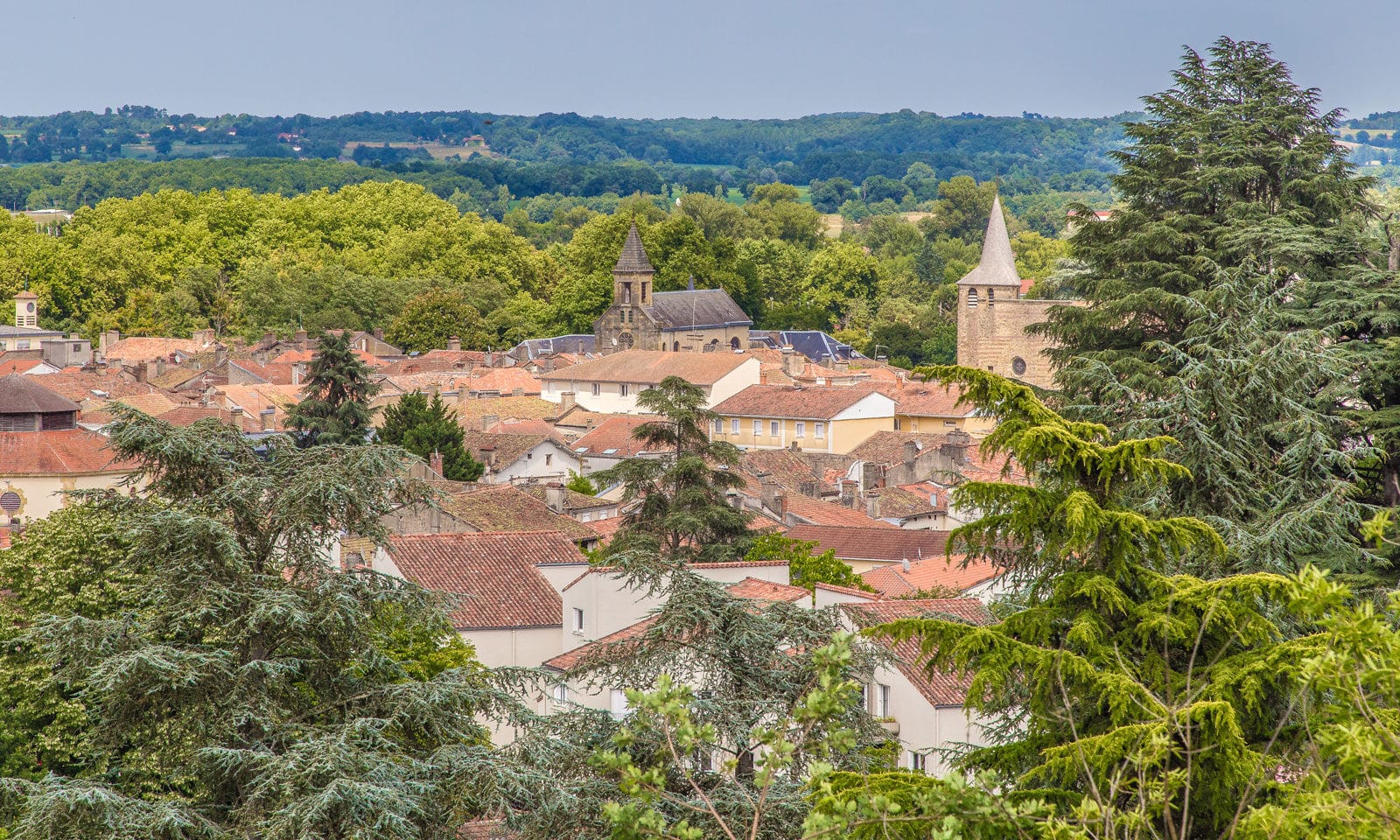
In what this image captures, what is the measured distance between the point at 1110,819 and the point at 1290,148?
15.9 meters

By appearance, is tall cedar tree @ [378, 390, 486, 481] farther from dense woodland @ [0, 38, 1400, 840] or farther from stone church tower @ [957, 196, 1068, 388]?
stone church tower @ [957, 196, 1068, 388]

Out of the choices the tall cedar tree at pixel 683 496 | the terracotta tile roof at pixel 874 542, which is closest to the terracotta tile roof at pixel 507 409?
the terracotta tile roof at pixel 874 542

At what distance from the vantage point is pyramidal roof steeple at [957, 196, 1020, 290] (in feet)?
235

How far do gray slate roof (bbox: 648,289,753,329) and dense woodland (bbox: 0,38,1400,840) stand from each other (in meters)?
70.8

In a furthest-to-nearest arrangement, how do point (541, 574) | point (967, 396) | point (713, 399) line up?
1. point (713, 399)
2. point (541, 574)
3. point (967, 396)

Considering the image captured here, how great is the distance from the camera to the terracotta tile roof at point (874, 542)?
1352 inches

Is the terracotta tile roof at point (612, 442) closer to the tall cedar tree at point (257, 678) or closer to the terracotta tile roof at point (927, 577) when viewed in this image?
the terracotta tile roof at point (927, 577)

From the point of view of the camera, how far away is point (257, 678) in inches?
547

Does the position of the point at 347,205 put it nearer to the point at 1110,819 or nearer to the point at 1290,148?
the point at 1290,148

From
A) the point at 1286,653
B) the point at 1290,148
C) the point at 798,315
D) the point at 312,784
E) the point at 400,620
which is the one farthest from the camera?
the point at 798,315

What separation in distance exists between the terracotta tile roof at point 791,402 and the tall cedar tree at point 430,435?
16999mm

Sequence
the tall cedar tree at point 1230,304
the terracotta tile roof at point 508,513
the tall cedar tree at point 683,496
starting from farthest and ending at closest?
the terracotta tile roof at point 508,513
the tall cedar tree at point 683,496
the tall cedar tree at point 1230,304

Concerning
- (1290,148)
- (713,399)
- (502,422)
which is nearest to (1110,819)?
(1290,148)

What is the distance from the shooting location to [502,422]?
60562 mm
